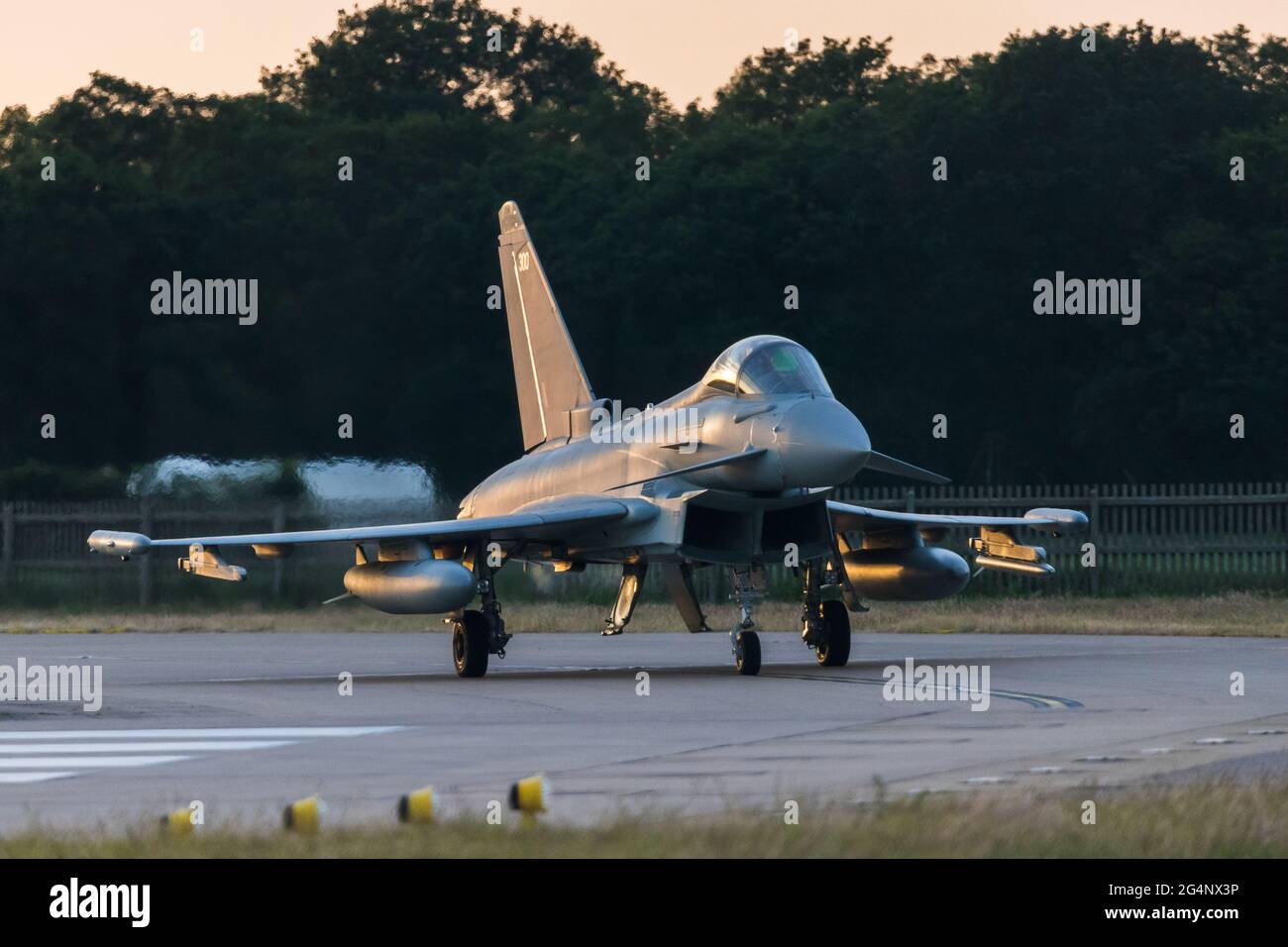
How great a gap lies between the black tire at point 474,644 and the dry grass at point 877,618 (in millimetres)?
6357

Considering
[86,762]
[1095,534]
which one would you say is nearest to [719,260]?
[1095,534]

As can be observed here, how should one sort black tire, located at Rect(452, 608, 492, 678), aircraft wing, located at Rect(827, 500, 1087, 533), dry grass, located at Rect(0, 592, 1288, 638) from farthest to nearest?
dry grass, located at Rect(0, 592, 1288, 638)
aircraft wing, located at Rect(827, 500, 1087, 533)
black tire, located at Rect(452, 608, 492, 678)

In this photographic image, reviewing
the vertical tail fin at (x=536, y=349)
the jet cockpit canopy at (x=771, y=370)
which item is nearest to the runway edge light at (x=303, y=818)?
the jet cockpit canopy at (x=771, y=370)

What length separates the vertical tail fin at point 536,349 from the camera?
2283 centimetres

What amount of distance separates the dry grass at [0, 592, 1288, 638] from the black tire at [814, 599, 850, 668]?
6348mm

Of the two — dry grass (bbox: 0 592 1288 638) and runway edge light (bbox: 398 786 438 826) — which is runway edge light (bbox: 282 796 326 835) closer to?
runway edge light (bbox: 398 786 438 826)

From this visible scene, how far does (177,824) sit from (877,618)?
1953 centimetres

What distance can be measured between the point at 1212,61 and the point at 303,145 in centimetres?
2518

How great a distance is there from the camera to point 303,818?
26.7ft

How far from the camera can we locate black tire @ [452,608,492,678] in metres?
19.1

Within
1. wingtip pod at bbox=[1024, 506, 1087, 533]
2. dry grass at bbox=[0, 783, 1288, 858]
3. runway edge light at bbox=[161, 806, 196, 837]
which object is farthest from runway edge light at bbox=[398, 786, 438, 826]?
wingtip pod at bbox=[1024, 506, 1087, 533]

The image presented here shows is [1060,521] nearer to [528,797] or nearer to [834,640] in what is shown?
[834,640]

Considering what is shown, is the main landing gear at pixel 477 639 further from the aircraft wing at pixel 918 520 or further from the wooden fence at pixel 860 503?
the wooden fence at pixel 860 503
